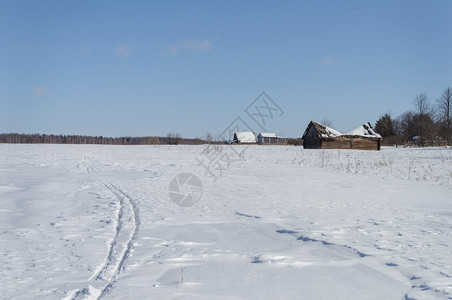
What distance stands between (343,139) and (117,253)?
36.6 m

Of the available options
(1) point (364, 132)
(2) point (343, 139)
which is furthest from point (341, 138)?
(1) point (364, 132)

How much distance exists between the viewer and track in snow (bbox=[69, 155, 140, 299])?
2932 millimetres

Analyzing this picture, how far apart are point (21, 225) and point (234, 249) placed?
11.4ft

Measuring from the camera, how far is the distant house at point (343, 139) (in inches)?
1480

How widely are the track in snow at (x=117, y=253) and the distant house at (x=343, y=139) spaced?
33.0m

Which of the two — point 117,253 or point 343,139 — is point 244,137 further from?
point 117,253

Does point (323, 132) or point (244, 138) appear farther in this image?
point (244, 138)

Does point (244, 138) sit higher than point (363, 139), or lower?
higher

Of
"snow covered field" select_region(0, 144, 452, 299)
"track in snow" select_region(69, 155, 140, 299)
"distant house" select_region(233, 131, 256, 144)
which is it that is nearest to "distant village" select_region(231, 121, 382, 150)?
"snow covered field" select_region(0, 144, 452, 299)

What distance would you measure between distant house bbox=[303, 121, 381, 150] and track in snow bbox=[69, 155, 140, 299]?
3296 cm

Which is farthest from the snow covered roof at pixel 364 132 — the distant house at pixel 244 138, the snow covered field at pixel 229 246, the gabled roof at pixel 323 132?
the distant house at pixel 244 138

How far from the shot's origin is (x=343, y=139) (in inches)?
1485

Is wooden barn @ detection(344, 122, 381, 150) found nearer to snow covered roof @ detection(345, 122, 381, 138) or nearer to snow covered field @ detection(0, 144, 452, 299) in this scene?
snow covered roof @ detection(345, 122, 381, 138)

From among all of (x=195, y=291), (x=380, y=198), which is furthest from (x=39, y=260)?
(x=380, y=198)
